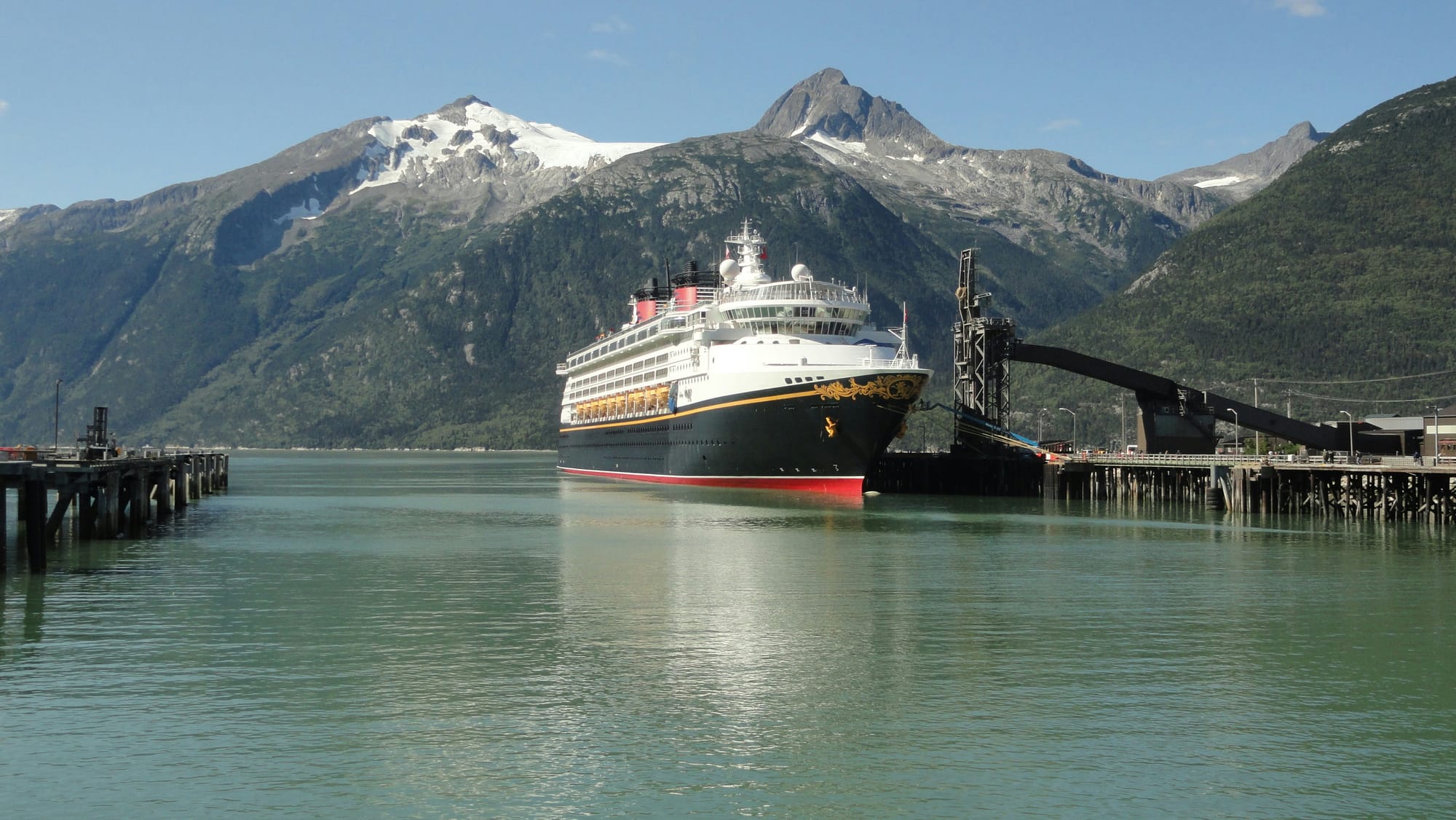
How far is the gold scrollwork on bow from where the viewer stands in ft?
270

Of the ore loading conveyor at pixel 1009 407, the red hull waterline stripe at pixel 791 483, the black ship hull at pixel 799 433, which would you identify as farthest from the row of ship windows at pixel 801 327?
the ore loading conveyor at pixel 1009 407

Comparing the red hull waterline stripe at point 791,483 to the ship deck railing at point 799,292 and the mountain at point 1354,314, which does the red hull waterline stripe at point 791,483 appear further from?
the mountain at point 1354,314

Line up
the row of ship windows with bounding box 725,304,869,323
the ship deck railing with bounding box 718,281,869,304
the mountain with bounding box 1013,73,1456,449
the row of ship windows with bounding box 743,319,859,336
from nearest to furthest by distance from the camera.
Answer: the row of ship windows with bounding box 725,304,869,323, the row of ship windows with bounding box 743,319,859,336, the ship deck railing with bounding box 718,281,869,304, the mountain with bounding box 1013,73,1456,449

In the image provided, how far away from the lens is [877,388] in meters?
82.4

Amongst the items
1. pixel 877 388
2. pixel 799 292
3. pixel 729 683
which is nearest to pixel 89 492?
pixel 729 683

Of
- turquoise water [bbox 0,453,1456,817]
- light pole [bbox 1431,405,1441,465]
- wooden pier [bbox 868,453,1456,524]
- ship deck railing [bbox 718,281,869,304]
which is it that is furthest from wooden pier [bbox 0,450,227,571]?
light pole [bbox 1431,405,1441,465]

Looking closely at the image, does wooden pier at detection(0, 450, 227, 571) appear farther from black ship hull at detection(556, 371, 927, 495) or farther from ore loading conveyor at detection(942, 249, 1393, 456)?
ore loading conveyor at detection(942, 249, 1393, 456)

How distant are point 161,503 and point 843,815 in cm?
6507

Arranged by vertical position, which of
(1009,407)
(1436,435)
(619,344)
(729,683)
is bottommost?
(729,683)

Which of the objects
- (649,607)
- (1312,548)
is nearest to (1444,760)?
(649,607)

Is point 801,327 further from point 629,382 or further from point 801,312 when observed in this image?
point 629,382

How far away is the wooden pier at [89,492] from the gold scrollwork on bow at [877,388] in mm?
39785

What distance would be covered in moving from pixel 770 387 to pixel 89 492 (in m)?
43.4

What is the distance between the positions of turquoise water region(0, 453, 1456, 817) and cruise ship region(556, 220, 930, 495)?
30240 mm
